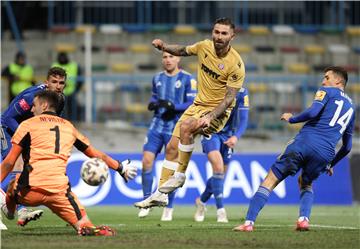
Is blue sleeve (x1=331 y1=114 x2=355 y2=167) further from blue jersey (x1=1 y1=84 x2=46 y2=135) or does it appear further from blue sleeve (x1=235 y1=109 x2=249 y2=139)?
blue jersey (x1=1 y1=84 x2=46 y2=135)

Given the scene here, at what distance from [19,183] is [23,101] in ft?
8.18

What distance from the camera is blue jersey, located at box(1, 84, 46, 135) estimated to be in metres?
13.3

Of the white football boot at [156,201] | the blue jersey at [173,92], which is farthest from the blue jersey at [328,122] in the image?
the blue jersey at [173,92]

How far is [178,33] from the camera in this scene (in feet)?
90.5

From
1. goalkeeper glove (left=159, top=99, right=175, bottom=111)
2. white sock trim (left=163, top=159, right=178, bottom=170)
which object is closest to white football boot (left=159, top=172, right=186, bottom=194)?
white sock trim (left=163, top=159, right=178, bottom=170)

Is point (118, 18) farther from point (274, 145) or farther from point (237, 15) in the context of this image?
point (274, 145)

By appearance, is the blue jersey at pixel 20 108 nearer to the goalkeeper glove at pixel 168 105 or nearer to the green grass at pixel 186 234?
the green grass at pixel 186 234

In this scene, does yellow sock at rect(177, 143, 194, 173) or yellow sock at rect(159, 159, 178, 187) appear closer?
yellow sock at rect(177, 143, 194, 173)

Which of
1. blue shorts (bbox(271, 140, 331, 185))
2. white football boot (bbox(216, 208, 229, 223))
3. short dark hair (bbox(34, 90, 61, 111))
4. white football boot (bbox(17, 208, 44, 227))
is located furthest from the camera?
white football boot (bbox(216, 208, 229, 223))

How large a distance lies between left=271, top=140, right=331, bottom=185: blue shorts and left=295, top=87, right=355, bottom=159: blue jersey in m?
0.07

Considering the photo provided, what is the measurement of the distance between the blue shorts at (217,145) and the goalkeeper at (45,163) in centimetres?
428

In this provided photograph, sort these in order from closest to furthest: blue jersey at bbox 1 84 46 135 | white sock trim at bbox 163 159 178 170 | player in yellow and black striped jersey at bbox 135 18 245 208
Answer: player in yellow and black striped jersey at bbox 135 18 245 208
blue jersey at bbox 1 84 46 135
white sock trim at bbox 163 159 178 170

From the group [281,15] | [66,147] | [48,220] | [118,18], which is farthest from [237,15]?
[66,147]

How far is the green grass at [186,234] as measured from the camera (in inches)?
414
